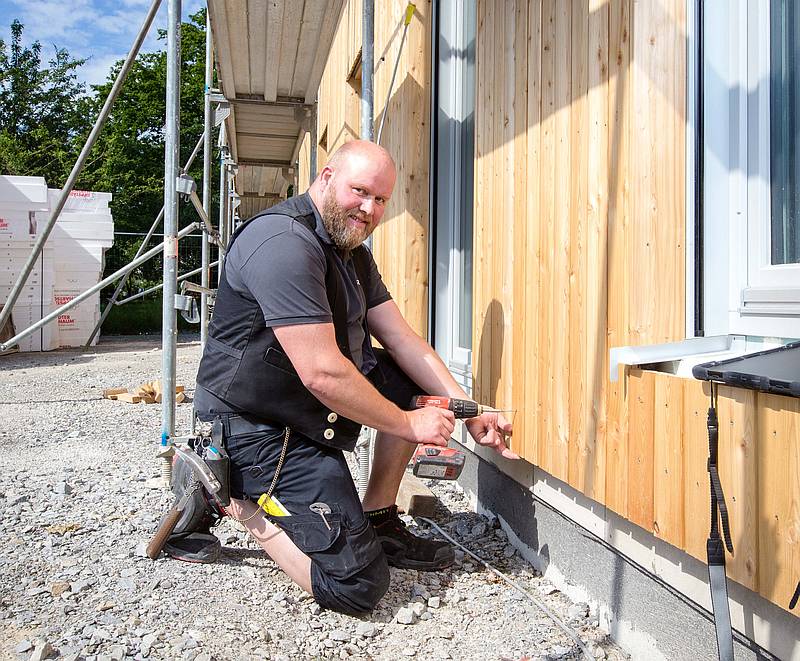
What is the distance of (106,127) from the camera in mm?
25250

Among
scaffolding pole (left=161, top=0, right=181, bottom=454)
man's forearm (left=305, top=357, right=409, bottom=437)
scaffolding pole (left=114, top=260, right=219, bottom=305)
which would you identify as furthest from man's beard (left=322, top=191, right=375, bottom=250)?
scaffolding pole (left=114, top=260, right=219, bottom=305)

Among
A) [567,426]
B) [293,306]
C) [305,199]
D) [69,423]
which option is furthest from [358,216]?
[69,423]

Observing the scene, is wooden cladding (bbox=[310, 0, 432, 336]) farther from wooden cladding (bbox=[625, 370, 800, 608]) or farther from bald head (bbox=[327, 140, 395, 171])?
wooden cladding (bbox=[625, 370, 800, 608])

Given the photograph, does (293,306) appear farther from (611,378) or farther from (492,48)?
(492,48)

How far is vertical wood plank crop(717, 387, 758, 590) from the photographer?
1592 mm

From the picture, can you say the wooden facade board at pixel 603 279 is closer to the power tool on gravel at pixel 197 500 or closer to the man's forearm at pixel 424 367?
the man's forearm at pixel 424 367

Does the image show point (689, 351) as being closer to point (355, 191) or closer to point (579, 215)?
point (579, 215)

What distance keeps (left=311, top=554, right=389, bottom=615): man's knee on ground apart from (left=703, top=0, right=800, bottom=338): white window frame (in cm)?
141

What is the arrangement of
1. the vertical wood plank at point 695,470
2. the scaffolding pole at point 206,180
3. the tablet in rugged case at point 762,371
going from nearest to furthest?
the tablet in rugged case at point 762,371
the vertical wood plank at point 695,470
the scaffolding pole at point 206,180

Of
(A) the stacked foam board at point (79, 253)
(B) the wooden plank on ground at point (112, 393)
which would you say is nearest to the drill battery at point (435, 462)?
(B) the wooden plank on ground at point (112, 393)

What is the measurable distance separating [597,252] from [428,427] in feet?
2.72

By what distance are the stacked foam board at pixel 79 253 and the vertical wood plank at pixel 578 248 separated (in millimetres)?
13572

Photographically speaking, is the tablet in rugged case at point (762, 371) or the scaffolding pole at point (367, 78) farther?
the scaffolding pole at point (367, 78)

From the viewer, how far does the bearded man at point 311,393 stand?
7.88 ft
